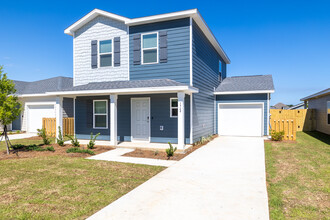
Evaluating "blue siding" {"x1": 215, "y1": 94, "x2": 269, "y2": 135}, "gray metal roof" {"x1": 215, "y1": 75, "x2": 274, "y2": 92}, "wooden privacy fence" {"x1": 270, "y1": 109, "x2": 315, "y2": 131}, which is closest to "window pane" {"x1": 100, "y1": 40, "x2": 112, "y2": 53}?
"gray metal roof" {"x1": 215, "y1": 75, "x2": 274, "y2": 92}

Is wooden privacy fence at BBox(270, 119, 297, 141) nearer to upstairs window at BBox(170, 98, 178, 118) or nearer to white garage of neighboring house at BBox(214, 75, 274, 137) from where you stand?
white garage of neighboring house at BBox(214, 75, 274, 137)

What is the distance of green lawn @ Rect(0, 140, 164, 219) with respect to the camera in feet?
12.0

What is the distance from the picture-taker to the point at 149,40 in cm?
1073

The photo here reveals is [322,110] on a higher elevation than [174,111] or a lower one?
higher

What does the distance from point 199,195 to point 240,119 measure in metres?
11.0

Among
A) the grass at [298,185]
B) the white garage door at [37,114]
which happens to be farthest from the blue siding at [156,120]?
the white garage door at [37,114]

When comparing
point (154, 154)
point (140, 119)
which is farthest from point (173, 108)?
point (154, 154)

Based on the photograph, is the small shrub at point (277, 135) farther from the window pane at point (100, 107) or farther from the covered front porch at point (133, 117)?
the window pane at point (100, 107)

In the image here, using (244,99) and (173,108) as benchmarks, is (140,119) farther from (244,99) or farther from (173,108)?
(244,99)

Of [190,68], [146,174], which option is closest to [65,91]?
[190,68]

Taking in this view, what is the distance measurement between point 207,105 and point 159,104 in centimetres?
373

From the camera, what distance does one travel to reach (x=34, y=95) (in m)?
16.4

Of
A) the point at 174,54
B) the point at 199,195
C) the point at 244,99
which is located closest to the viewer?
the point at 199,195

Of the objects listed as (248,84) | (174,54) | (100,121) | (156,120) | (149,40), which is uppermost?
(149,40)
